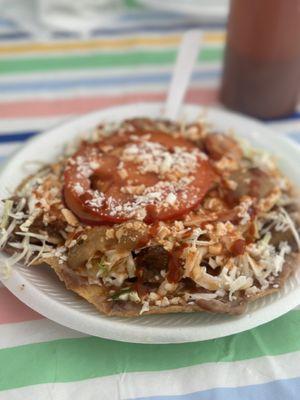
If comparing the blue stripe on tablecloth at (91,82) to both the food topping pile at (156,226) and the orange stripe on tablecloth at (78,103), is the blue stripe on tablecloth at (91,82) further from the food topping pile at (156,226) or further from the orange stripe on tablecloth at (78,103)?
the food topping pile at (156,226)

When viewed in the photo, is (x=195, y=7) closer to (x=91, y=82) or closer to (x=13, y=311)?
(x=91, y=82)

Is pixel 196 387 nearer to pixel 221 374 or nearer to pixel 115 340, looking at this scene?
pixel 221 374

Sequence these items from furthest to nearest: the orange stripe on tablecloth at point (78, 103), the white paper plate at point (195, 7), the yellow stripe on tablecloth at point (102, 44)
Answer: the white paper plate at point (195, 7)
the yellow stripe on tablecloth at point (102, 44)
the orange stripe on tablecloth at point (78, 103)

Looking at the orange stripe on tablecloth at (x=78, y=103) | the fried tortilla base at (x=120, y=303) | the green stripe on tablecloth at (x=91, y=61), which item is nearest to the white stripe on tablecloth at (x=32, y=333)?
the fried tortilla base at (x=120, y=303)

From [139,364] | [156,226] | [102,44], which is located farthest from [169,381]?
[102,44]

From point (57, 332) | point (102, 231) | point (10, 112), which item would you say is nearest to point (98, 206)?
point (102, 231)
